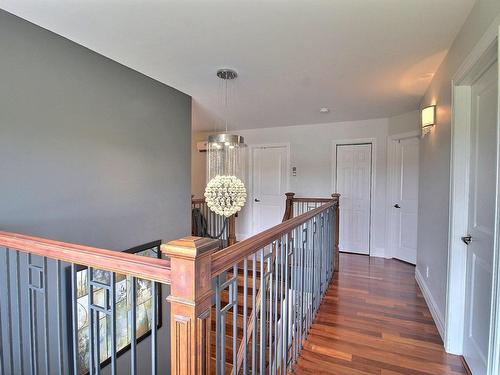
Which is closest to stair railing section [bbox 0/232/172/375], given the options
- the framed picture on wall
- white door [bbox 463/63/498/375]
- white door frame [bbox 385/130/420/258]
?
the framed picture on wall

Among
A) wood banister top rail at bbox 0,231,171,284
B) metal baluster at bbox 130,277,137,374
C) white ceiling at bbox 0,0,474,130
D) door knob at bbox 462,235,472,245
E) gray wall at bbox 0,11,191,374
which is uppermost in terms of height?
white ceiling at bbox 0,0,474,130

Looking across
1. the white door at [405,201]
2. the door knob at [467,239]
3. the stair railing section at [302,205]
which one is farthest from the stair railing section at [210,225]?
the door knob at [467,239]

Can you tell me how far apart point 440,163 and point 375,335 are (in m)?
1.60

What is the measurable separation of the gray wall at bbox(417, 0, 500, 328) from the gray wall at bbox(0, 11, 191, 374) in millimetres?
2787

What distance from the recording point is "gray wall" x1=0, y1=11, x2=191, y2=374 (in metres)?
1.86

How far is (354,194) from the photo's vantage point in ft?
15.5

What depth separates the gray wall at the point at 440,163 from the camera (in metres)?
1.72

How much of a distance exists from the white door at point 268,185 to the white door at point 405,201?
194 centimetres

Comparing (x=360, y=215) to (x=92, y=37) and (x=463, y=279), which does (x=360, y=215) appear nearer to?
(x=463, y=279)

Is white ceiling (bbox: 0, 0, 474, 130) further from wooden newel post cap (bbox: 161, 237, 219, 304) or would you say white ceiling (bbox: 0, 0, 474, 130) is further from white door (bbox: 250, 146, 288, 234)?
white door (bbox: 250, 146, 288, 234)

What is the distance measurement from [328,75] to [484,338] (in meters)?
2.41

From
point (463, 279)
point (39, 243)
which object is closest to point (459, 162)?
point (463, 279)

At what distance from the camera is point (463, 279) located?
1.91 metres

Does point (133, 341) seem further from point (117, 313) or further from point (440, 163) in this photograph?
point (440, 163)
